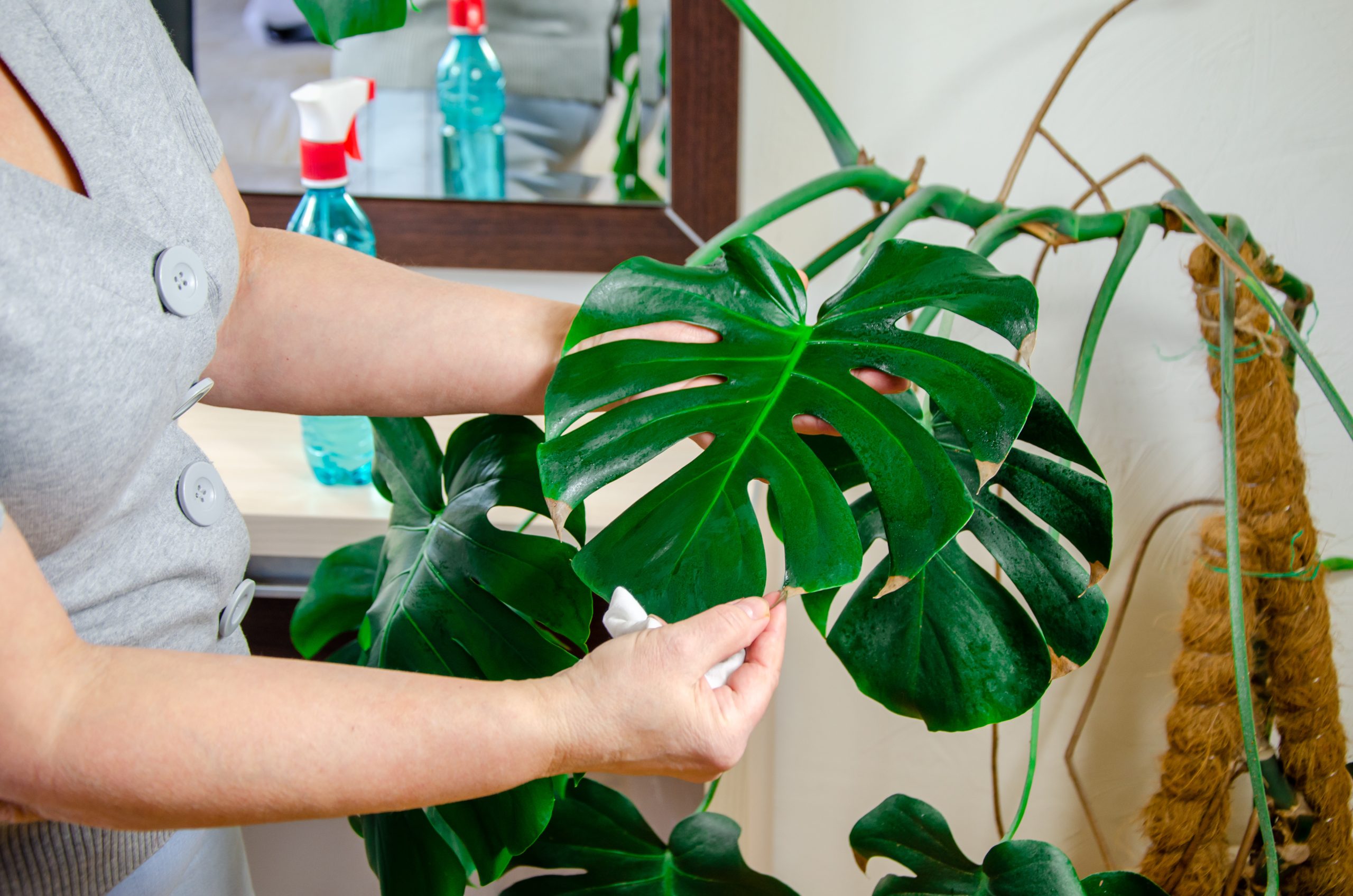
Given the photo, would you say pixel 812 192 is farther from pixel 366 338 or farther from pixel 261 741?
pixel 261 741

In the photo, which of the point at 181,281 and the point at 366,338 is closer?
the point at 181,281

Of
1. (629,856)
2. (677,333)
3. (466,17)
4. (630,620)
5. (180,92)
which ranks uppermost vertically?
(466,17)

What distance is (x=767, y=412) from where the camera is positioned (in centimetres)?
43

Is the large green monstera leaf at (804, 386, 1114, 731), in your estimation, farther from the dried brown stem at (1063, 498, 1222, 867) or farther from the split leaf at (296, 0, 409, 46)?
the dried brown stem at (1063, 498, 1222, 867)

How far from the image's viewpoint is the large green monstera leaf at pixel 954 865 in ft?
1.69

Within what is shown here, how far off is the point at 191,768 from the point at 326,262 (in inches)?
13.2

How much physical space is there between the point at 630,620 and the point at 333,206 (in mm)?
629

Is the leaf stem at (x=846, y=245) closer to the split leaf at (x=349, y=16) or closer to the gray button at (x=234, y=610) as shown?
the split leaf at (x=349, y=16)

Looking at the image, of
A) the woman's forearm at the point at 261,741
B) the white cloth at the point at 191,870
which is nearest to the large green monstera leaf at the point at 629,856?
the white cloth at the point at 191,870

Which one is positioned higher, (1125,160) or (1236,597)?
(1125,160)

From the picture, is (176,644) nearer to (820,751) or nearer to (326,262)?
(326,262)

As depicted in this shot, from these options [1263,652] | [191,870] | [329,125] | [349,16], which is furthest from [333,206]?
[1263,652]

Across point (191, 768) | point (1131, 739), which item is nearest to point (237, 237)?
point (191, 768)

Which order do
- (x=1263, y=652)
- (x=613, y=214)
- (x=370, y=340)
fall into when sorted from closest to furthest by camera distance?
(x=370, y=340)
(x=1263, y=652)
(x=613, y=214)
